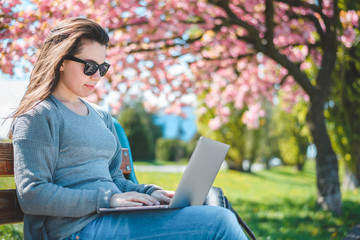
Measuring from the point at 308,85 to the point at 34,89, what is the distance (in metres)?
4.67

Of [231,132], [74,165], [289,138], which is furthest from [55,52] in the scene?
[289,138]

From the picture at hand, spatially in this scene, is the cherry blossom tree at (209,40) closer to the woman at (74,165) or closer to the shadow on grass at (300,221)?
the shadow on grass at (300,221)

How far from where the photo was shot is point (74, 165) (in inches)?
66.0

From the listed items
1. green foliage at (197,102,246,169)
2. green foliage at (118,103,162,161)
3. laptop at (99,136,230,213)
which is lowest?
green foliage at (118,103,162,161)

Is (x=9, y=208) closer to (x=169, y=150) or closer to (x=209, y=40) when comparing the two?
(x=209, y=40)

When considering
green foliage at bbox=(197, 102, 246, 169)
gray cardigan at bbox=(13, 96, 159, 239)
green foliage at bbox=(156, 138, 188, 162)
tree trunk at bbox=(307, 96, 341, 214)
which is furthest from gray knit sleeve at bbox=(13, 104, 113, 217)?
green foliage at bbox=(156, 138, 188, 162)

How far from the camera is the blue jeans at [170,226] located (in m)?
1.49

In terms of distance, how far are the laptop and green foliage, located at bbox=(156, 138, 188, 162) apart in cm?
2183

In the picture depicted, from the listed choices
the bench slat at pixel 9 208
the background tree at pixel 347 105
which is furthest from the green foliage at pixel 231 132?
the bench slat at pixel 9 208

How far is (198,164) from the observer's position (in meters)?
1.57

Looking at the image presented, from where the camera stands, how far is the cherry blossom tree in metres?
4.40

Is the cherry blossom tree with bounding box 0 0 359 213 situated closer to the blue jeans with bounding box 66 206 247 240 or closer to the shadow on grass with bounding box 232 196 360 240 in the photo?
the shadow on grass with bounding box 232 196 360 240

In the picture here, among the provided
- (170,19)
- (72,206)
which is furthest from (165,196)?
(170,19)

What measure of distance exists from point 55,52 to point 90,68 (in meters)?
0.17
